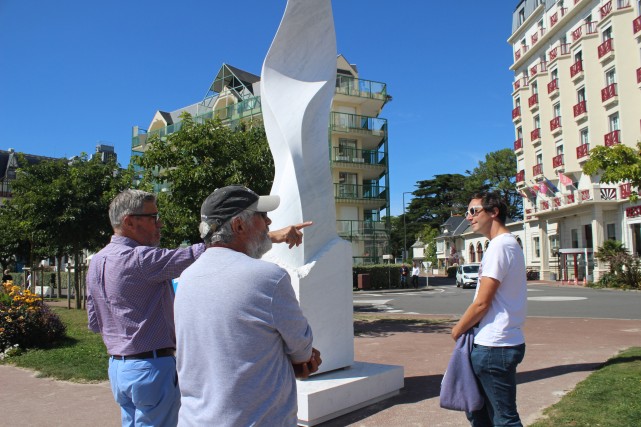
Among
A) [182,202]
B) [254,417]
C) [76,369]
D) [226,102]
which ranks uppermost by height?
[226,102]

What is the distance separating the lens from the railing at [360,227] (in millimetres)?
34875

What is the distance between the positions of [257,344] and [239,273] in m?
0.26

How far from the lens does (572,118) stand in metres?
35.3

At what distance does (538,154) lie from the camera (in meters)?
40.6

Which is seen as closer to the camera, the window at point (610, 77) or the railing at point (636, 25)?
the railing at point (636, 25)

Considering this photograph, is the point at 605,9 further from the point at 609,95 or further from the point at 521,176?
the point at 521,176

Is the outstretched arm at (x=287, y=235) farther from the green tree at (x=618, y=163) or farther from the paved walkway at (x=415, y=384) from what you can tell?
the green tree at (x=618, y=163)

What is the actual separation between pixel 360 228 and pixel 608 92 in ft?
55.8

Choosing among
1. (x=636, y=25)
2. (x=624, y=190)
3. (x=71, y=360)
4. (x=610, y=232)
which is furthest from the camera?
(x=610, y=232)

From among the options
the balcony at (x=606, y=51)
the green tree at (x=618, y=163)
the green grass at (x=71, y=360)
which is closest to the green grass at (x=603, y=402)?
the green tree at (x=618, y=163)

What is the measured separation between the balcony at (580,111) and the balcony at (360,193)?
13412mm

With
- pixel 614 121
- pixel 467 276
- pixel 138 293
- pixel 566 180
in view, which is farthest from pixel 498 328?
pixel 566 180

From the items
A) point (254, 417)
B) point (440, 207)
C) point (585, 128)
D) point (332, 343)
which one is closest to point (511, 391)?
point (254, 417)

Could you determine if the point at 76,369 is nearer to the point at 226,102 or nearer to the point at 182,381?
the point at 182,381
